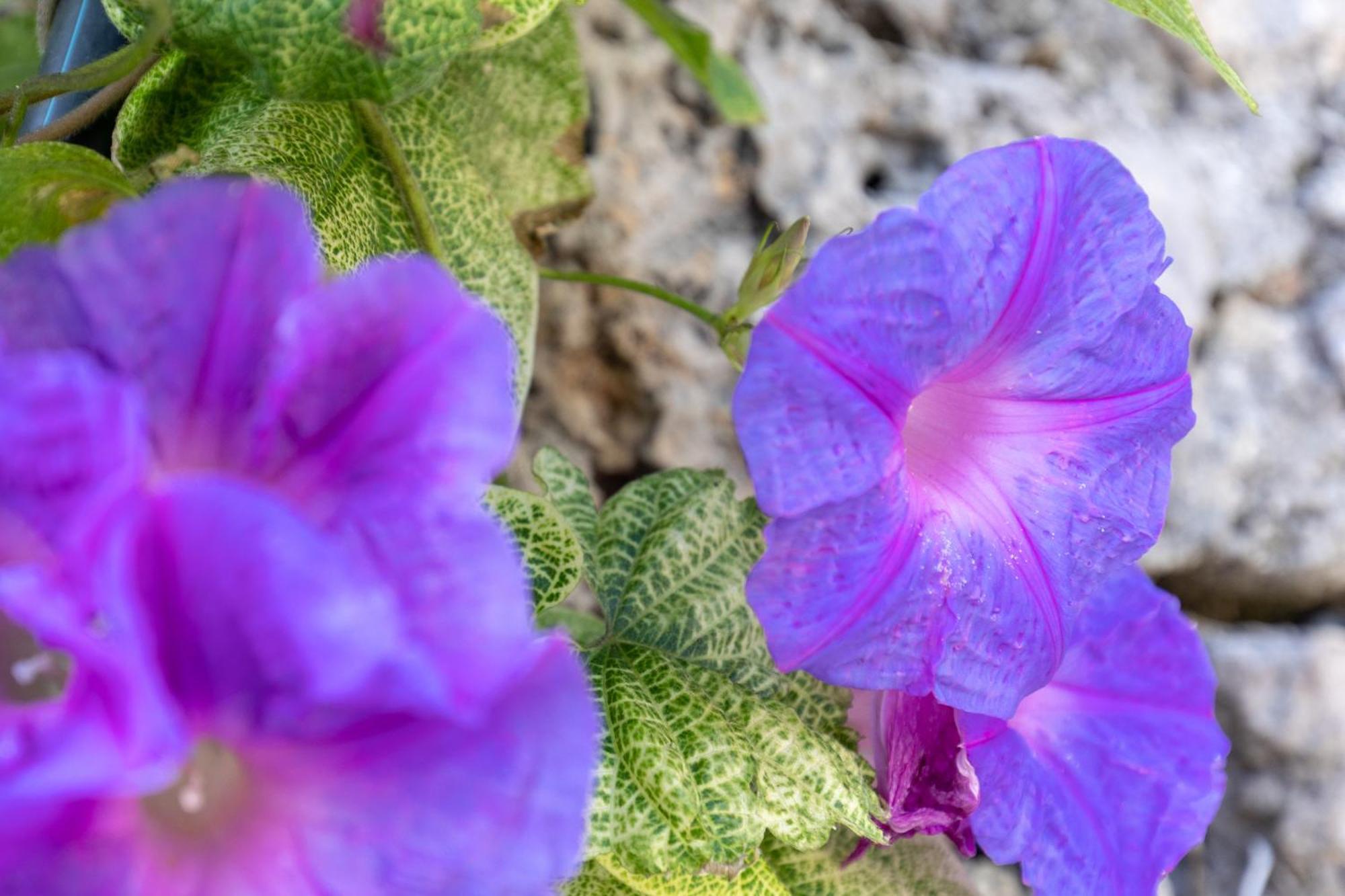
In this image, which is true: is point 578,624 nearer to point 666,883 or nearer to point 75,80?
point 666,883

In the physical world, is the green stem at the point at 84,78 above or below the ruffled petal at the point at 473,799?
above

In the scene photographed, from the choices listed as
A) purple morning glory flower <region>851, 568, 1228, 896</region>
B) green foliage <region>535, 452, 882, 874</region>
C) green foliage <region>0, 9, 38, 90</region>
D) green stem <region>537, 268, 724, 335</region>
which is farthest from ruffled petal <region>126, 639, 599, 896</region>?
green foliage <region>0, 9, 38, 90</region>

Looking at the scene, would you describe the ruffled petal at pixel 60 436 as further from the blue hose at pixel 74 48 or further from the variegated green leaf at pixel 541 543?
the blue hose at pixel 74 48

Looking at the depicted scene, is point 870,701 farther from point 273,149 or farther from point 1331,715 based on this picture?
point 1331,715

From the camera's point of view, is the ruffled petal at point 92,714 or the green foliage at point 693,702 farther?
the green foliage at point 693,702

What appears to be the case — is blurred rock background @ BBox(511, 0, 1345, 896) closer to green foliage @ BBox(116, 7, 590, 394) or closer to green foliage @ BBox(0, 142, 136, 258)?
green foliage @ BBox(116, 7, 590, 394)

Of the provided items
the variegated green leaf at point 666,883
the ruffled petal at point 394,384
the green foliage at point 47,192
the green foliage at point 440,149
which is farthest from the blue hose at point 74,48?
the variegated green leaf at point 666,883

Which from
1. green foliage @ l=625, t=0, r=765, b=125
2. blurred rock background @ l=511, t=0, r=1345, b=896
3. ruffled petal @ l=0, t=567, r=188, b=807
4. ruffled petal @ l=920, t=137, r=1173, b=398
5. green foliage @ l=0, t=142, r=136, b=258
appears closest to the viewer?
ruffled petal @ l=0, t=567, r=188, b=807
